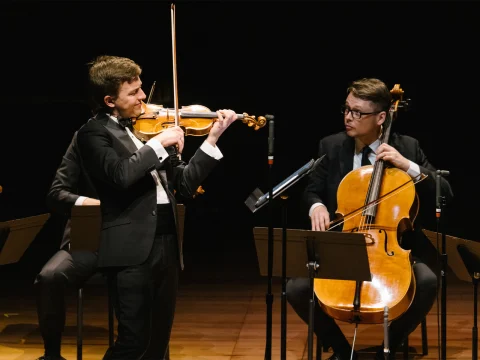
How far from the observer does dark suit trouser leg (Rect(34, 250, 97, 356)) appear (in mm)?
3381

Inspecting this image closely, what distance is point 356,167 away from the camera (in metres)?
3.39

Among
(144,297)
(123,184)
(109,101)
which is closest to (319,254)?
(144,297)

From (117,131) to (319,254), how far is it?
83 centimetres

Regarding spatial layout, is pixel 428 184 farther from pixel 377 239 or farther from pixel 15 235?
pixel 15 235

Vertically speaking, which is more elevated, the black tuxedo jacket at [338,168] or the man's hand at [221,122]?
the man's hand at [221,122]

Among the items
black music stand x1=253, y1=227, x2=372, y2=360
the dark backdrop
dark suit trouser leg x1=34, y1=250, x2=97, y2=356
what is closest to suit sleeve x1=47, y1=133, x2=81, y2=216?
dark suit trouser leg x1=34, y1=250, x2=97, y2=356

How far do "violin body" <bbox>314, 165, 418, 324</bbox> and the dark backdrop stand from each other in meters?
2.44

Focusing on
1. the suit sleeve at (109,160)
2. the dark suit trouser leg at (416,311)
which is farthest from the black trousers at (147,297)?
the dark suit trouser leg at (416,311)

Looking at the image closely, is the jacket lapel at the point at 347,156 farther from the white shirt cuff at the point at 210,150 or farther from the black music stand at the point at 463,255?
the white shirt cuff at the point at 210,150

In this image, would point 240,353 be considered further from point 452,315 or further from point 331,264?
point 452,315

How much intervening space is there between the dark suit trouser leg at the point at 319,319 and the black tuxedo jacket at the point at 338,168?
1.13ft

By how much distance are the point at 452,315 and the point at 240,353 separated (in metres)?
1.32

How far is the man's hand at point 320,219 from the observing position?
313 centimetres

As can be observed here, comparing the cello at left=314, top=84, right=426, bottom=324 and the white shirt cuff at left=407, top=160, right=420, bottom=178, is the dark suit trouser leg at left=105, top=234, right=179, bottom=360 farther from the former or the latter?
the white shirt cuff at left=407, top=160, right=420, bottom=178
